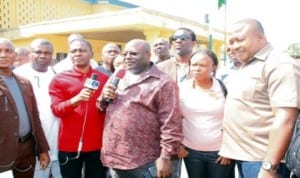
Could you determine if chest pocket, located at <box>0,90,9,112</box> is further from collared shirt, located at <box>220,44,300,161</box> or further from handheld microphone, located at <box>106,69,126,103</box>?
collared shirt, located at <box>220,44,300,161</box>

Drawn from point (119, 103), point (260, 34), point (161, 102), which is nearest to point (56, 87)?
point (119, 103)

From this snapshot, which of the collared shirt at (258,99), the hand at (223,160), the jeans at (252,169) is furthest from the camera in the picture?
the hand at (223,160)

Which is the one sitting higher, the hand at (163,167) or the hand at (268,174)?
the hand at (268,174)

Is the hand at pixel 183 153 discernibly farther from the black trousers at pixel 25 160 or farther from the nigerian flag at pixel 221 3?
the nigerian flag at pixel 221 3

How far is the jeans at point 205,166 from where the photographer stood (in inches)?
127

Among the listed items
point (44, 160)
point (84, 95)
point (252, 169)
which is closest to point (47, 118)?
point (44, 160)

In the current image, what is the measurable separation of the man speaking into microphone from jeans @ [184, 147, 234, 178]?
0.90 meters

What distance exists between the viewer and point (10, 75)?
3.32 metres

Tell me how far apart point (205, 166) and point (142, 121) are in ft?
2.72

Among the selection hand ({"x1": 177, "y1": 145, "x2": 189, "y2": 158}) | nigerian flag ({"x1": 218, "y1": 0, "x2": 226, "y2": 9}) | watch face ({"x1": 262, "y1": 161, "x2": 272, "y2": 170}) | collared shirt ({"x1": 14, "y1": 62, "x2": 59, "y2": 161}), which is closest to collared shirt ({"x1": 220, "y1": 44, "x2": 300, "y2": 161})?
watch face ({"x1": 262, "y1": 161, "x2": 272, "y2": 170})

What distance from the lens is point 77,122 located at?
11.2 feet

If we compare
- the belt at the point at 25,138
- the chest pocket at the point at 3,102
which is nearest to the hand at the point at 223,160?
the belt at the point at 25,138

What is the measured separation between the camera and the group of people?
248 centimetres

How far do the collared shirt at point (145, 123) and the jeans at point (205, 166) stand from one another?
1.45 ft
